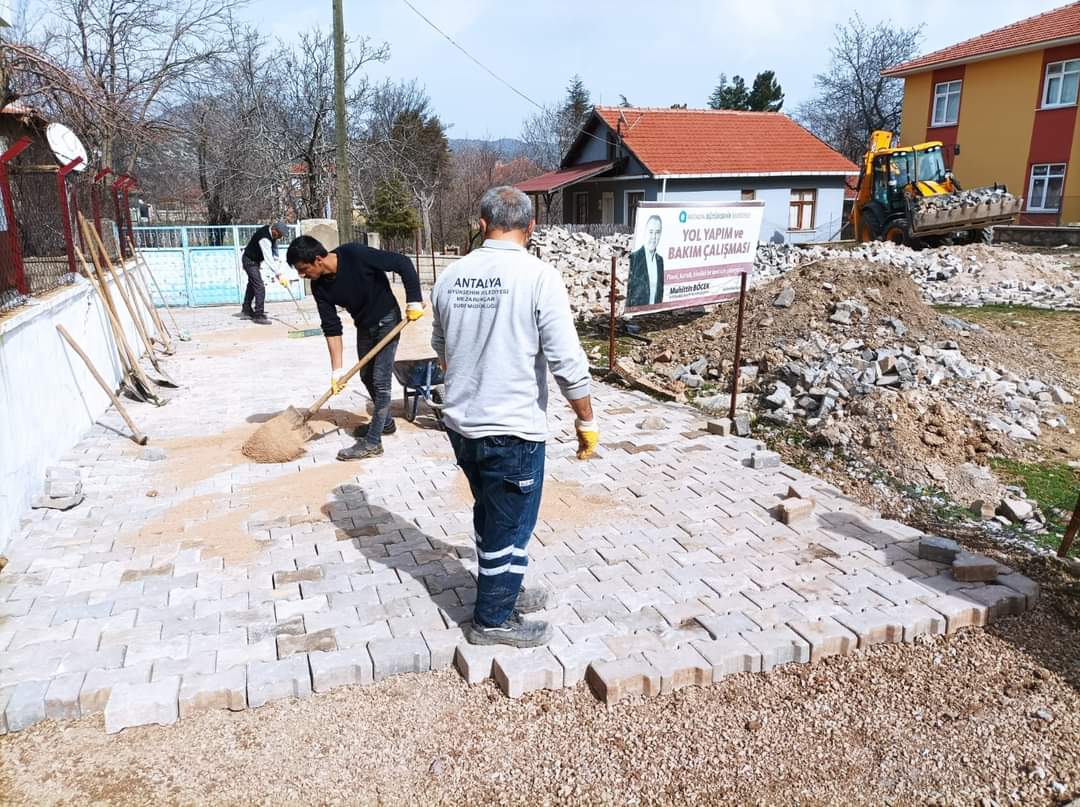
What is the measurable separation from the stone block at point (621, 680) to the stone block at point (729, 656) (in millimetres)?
272

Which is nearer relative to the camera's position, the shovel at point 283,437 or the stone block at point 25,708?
the stone block at point 25,708

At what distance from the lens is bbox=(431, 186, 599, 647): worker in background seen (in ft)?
9.98

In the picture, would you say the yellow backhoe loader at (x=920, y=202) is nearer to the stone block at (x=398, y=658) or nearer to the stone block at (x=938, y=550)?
the stone block at (x=938, y=550)

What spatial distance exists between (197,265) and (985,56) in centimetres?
2569

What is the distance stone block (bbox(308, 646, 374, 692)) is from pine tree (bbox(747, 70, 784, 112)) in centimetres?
5283

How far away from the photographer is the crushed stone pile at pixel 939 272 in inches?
541

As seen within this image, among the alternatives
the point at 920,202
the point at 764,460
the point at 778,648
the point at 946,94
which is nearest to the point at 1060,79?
the point at 946,94

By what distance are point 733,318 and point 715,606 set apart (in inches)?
272

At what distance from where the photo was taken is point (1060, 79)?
79.0ft

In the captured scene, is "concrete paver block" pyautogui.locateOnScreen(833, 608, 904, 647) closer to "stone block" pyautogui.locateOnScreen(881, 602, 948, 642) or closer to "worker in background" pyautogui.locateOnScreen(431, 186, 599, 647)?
"stone block" pyautogui.locateOnScreen(881, 602, 948, 642)

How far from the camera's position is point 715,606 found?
3727 mm

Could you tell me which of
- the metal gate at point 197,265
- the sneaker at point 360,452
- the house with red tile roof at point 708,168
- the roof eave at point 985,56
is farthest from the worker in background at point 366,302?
the roof eave at point 985,56

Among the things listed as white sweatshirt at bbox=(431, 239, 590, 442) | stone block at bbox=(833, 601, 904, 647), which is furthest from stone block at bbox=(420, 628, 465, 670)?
stone block at bbox=(833, 601, 904, 647)

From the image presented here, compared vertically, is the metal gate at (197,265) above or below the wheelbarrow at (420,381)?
above
